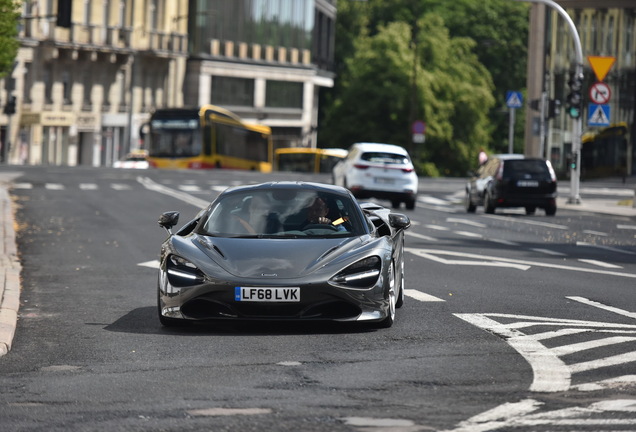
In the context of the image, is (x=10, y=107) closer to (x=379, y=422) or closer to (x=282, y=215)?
(x=282, y=215)

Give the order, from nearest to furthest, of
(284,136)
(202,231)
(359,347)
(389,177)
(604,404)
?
(604,404) → (359,347) → (202,231) → (389,177) → (284,136)

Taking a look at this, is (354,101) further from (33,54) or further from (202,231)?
(202,231)

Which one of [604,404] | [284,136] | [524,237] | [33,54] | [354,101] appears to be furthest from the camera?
[284,136]

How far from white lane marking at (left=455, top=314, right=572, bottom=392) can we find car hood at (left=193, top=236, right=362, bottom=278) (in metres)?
1.21

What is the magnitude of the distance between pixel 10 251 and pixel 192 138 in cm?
4886

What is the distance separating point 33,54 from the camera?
81.4m

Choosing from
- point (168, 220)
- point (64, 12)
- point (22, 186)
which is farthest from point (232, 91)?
point (168, 220)

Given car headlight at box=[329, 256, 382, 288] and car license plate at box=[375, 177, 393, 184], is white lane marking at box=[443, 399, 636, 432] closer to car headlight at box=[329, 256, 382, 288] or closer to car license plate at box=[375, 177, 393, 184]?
car headlight at box=[329, 256, 382, 288]

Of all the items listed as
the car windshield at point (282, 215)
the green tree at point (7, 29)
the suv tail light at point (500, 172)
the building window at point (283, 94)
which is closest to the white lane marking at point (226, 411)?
the car windshield at point (282, 215)

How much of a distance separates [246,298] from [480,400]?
11.7 ft

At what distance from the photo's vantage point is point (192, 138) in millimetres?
69625

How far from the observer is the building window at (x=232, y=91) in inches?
4065

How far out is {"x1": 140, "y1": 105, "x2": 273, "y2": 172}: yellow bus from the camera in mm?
68562

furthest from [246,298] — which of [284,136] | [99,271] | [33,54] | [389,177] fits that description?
[284,136]
